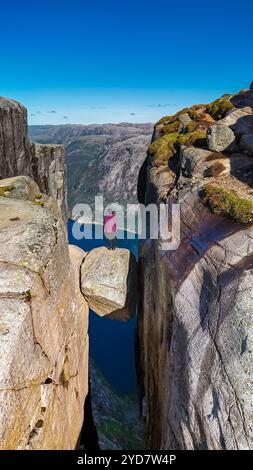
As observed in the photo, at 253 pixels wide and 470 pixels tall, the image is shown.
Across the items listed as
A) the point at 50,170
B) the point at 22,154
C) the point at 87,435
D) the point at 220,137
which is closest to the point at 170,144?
the point at 220,137

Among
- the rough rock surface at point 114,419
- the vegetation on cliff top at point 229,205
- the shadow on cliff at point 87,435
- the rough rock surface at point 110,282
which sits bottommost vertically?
the rough rock surface at point 114,419

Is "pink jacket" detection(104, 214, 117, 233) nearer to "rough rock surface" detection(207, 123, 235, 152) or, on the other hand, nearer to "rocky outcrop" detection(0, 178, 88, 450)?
"rocky outcrop" detection(0, 178, 88, 450)

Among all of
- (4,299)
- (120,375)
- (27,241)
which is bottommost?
(120,375)

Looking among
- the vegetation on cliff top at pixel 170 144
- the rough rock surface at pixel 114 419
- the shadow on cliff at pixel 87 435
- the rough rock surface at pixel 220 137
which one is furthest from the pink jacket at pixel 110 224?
the rough rock surface at pixel 114 419

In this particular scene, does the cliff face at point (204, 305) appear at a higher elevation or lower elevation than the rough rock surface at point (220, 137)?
lower

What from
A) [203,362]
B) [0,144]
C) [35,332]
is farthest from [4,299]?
[0,144]

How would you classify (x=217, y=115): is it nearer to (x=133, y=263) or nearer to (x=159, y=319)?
(x=133, y=263)

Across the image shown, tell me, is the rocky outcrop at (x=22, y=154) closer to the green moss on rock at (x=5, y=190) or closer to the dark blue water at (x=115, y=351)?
the green moss on rock at (x=5, y=190)
